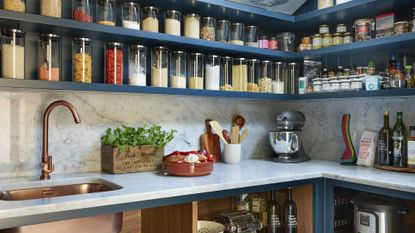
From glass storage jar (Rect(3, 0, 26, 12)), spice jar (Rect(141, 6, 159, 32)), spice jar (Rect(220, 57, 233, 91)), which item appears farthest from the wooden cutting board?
glass storage jar (Rect(3, 0, 26, 12))

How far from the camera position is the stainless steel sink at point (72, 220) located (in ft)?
4.46

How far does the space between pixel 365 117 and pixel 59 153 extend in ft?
6.06

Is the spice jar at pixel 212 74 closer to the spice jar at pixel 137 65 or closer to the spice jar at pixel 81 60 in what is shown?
the spice jar at pixel 137 65

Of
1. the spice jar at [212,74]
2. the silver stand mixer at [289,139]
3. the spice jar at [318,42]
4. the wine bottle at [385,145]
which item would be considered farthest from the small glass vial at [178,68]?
the wine bottle at [385,145]

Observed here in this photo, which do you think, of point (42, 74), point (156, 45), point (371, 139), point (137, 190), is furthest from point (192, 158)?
point (371, 139)

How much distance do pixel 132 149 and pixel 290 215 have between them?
998 millimetres

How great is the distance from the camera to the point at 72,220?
1416mm

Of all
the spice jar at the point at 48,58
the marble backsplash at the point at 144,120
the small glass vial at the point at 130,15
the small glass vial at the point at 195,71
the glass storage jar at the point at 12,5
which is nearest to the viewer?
the glass storage jar at the point at 12,5

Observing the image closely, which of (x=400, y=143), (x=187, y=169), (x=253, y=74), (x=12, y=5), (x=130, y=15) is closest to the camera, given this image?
(x=12, y=5)

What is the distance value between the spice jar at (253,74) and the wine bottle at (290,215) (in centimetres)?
68

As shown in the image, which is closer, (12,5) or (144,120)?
(12,5)

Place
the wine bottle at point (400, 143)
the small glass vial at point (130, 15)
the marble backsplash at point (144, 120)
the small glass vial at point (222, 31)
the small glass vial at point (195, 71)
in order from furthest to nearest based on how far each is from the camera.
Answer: the small glass vial at point (222, 31), the small glass vial at point (195, 71), the wine bottle at point (400, 143), the small glass vial at point (130, 15), the marble backsplash at point (144, 120)

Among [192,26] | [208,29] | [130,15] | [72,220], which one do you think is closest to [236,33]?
[208,29]

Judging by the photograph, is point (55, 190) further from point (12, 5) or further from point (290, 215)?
point (290, 215)
